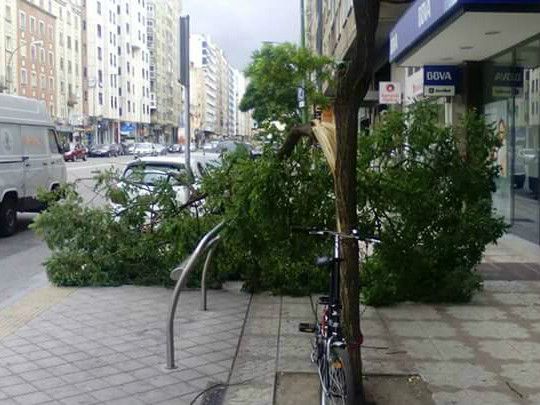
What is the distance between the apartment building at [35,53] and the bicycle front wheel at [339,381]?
64.6 metres

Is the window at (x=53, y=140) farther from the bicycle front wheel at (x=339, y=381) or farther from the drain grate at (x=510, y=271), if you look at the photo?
the bicycle front wheel at (x=339, y=381)

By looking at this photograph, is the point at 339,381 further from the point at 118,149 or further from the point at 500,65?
the point at 118,149

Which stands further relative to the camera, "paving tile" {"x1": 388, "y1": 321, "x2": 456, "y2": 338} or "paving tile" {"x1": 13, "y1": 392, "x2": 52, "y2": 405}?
→ "paving tile" {"x1": 388, "y1": 321, "x2": 456, "y2": 338}

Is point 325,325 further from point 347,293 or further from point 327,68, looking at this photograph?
point 327,68

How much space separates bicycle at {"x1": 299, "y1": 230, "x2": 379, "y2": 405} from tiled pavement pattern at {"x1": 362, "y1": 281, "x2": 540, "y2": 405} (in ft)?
3.21

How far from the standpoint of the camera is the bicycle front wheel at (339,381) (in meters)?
4.00

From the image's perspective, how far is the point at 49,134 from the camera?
52.0 ft

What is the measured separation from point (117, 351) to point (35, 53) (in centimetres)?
7110

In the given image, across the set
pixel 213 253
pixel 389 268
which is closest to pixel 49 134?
pixel 213 253

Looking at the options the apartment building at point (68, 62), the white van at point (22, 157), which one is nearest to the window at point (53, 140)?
the white van at point (22, 157)

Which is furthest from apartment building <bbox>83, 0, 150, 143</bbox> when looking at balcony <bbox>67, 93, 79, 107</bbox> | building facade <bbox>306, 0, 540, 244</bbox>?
building facade <bbox>306, 0, 540, 244</bbox>

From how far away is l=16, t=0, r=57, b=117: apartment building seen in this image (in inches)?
2665

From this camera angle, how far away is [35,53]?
71.5 metres

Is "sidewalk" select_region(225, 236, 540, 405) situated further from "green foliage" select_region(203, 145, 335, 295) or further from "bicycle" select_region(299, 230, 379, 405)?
"green foliage" select_region(203, 145, 335, 295)
